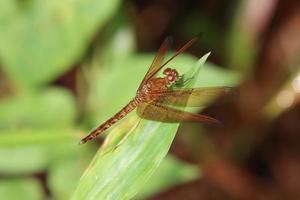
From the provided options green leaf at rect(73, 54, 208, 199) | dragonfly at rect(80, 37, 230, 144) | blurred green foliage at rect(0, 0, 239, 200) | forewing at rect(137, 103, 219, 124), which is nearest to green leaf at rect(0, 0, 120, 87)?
blurred green foliage at rect(0, 0, 239, 200)

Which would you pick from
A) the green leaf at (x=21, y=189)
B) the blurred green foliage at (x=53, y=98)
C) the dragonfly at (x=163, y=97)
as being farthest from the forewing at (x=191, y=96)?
the green leaf at (x=21, y=189)

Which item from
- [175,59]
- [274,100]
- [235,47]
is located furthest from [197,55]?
[175,59]

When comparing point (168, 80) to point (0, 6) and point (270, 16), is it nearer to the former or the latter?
point (0, 6)

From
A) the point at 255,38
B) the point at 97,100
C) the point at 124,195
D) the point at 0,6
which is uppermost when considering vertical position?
the point at 0,6

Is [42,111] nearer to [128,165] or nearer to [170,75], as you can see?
[170,75]

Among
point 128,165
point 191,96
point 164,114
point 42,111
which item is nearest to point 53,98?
point 42,111

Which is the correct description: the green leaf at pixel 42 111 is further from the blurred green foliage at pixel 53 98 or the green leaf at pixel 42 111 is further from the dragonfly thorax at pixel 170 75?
the dragonfly thorax at pixel 170 75
